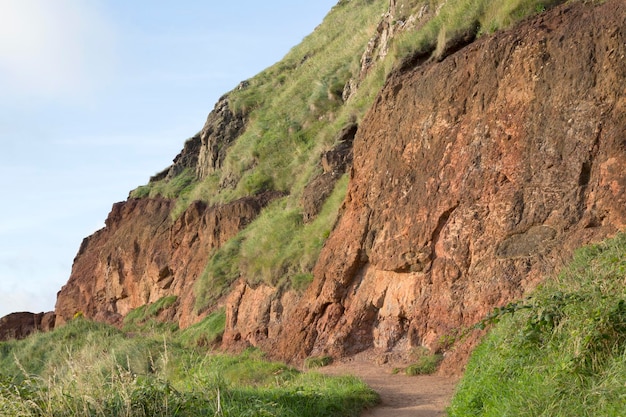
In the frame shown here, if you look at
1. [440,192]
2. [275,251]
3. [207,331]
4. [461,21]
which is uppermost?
[461,21]

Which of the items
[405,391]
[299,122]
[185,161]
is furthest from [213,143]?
[405,391]

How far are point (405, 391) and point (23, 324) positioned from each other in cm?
3410

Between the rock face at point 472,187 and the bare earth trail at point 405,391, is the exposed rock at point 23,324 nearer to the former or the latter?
the rock face at point 472,187

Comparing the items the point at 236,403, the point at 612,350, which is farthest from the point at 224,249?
the point at 612,350

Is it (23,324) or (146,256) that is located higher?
(146,256)

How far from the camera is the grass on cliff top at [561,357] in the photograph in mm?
6473

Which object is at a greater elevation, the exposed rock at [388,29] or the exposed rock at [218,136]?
the exposed rock at [218,136]

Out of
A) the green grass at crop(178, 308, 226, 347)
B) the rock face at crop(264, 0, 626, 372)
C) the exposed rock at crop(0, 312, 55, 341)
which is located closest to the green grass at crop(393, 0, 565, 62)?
the rock face at crop(264, 0, 626, 372)

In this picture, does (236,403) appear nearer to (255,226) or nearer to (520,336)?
(520,336)

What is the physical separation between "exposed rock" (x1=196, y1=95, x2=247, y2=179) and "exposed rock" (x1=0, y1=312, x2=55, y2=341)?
40.6 feet

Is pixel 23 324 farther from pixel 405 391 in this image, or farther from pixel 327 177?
pixel 405 391

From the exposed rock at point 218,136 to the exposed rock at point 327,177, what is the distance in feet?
41.9

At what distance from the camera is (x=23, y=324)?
40.2 m

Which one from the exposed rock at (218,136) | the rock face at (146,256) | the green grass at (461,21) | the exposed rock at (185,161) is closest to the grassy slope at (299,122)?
the green grass at (461,21)
